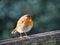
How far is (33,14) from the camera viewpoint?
5.26 meters

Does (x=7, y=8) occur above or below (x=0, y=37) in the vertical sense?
above

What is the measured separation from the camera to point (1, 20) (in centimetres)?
492

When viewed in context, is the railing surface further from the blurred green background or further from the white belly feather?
the blurred green background

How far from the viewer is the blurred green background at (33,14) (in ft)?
16.0

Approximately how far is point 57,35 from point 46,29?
226 centimetres

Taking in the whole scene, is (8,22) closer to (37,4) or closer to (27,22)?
(37,4)

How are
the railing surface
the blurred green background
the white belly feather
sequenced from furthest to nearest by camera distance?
the blurred green background → the white belly feather → the railing surface

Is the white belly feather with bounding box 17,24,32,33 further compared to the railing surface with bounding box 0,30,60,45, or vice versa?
the white belly feather with bounding box 17,24,32,33

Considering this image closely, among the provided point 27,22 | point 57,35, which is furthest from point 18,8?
point 57,35

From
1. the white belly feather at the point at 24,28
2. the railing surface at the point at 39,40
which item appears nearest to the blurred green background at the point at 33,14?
the white belly feather at the point at 24,28

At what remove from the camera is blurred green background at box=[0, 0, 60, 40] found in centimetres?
488

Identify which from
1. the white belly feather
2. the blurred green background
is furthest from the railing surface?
the blurred green background

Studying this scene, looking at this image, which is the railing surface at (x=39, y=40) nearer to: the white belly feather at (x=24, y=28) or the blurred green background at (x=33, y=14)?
the white belly feather at (x=24, y=28)

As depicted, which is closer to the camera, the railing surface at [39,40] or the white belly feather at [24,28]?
the railing surface at [39,40]
